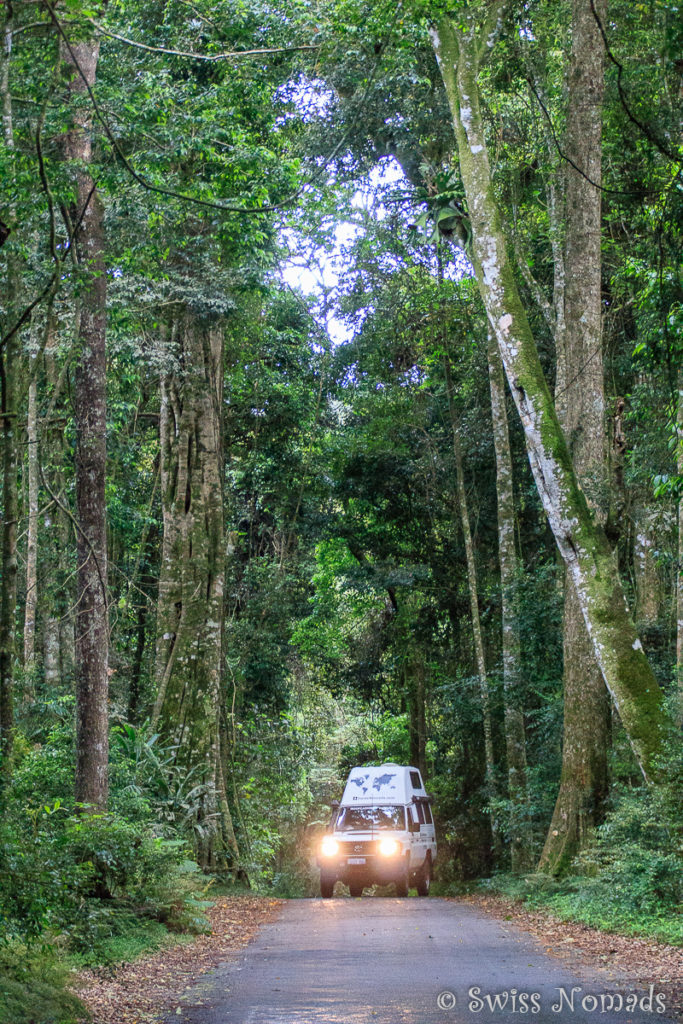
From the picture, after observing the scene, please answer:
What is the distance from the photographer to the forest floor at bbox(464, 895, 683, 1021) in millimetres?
7086

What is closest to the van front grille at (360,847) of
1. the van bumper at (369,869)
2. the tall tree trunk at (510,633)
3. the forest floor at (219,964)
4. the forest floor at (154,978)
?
the van bumper at (369,869)

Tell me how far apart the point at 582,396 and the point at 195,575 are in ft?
22.8

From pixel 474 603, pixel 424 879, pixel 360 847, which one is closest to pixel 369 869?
pixel 360 847

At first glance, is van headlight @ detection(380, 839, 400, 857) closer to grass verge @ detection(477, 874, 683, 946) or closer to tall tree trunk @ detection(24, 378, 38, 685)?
grass verge @ detection(477, 874, 683, 946)

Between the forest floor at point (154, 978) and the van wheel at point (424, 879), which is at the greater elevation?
the forest floor at point (154, 978)

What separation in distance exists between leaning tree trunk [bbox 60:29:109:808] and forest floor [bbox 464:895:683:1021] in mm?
5155

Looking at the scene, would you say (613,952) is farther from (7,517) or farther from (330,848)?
(330,848)

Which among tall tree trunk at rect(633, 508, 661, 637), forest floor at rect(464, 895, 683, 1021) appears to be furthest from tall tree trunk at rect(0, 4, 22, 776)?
tall tree trunk at rect(633, 508, 661, 637)

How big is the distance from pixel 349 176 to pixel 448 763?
15167 mm

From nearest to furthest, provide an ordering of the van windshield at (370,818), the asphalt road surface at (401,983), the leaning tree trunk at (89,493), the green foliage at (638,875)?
the asphalt road surface at (401,983) → the green foliage at (638,875) → the leaning tree trunk at (89,493) → the van windshield at (370,818)

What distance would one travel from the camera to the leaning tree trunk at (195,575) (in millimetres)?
15594

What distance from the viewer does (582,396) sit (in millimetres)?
14531

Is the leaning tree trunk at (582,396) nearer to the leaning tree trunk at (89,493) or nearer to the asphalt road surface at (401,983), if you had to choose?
the asphalt road surface at (401,983)

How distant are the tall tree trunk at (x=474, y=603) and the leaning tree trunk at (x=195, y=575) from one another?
6.20 meters
